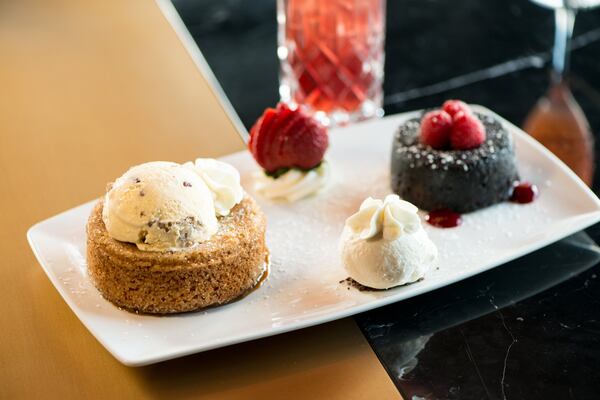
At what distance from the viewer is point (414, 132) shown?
6.94 ft

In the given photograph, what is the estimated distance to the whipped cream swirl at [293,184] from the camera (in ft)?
6.82

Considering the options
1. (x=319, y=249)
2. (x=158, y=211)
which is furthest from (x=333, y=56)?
(x=158, y=211)

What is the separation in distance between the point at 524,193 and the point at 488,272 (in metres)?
0.28

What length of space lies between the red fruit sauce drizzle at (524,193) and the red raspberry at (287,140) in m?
0.42

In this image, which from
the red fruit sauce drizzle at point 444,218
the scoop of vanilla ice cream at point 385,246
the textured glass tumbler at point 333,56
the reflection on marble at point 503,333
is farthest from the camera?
the textured glass tumbler at point 333,56

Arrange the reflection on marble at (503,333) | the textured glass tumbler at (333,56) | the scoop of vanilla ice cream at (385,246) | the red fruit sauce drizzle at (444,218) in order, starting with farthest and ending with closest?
the textured glass tumbler at (333,56) < the red fruit sauce drizzle at (444,218) < the scoop of vanilla ice cream at (385,246) < the reflection on marble at (503,333)

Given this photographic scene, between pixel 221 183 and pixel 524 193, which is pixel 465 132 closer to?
pixel 524 193

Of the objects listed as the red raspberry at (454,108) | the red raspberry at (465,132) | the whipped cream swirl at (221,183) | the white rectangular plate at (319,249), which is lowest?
the white rectangular plate at (319,249)

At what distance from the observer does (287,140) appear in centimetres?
204

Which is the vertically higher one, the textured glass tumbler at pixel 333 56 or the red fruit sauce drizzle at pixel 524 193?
the textured glass tumbler at pixel 333 56

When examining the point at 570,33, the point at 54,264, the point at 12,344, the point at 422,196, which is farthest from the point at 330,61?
the point at 12,344

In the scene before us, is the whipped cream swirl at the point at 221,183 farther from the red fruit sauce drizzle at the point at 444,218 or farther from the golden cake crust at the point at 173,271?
the red fruit sauce drizzle at the point at 444,218

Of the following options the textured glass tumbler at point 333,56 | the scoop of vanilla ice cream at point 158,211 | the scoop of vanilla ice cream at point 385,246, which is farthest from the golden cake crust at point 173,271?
the textured glass tumbler at point 333,56

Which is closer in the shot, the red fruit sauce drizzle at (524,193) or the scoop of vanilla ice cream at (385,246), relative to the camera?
the scoop of vanilla ice cream at (385,246)
